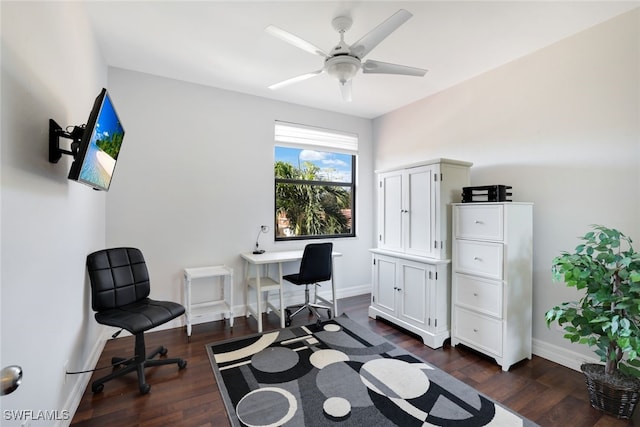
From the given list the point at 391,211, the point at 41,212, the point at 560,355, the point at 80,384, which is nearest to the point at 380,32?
the point at 391,211

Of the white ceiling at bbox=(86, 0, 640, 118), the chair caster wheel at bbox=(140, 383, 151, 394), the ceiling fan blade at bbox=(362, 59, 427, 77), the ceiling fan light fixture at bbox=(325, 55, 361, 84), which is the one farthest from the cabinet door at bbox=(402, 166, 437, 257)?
the chair caster wheel at bbox=(140, 383, 151, 394)

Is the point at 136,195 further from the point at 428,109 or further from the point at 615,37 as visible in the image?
the point at 615,37

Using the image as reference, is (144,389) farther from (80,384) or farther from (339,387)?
(339,387)

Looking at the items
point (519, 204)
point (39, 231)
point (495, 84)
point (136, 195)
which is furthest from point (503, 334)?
point (136, 195)

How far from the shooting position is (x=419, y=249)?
301 cm

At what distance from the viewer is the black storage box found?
2.55 metres

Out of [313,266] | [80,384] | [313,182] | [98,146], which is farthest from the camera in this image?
[313,182]

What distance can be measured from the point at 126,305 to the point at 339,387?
1.83 meters

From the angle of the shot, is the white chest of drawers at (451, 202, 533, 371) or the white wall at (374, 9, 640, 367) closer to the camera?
the white wall at (374, 9, 640, 367)

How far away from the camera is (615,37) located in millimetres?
2186

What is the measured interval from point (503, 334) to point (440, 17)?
8.35ft

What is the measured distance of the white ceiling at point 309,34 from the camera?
206 centimetres

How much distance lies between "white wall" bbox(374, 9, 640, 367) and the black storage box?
37cm

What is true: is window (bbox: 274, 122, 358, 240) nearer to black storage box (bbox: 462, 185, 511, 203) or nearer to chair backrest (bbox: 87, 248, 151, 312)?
chair backrest (bbox: 87, 248, 151, 312)
